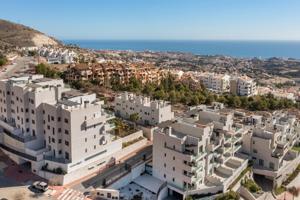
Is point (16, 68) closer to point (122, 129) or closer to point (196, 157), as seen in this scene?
point (122, 129)

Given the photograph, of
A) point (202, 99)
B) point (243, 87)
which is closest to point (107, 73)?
point (202, 99)

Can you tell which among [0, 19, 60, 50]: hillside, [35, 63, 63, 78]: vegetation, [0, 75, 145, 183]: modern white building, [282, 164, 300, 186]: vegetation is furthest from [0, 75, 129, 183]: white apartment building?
[0, 19, 60, 50]: hillside

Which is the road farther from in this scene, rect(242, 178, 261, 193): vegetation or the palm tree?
the palm tree

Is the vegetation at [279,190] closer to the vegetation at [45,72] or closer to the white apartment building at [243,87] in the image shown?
the vegetation at [45,72]

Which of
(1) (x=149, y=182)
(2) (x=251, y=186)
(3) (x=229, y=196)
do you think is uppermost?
(3) (x=229, y=196)

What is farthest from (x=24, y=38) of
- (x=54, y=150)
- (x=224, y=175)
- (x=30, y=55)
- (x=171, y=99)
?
(x=224, y=175)

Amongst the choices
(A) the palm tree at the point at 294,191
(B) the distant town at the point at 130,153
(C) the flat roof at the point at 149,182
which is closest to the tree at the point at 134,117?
(B) the distant town at the point at 130,153
